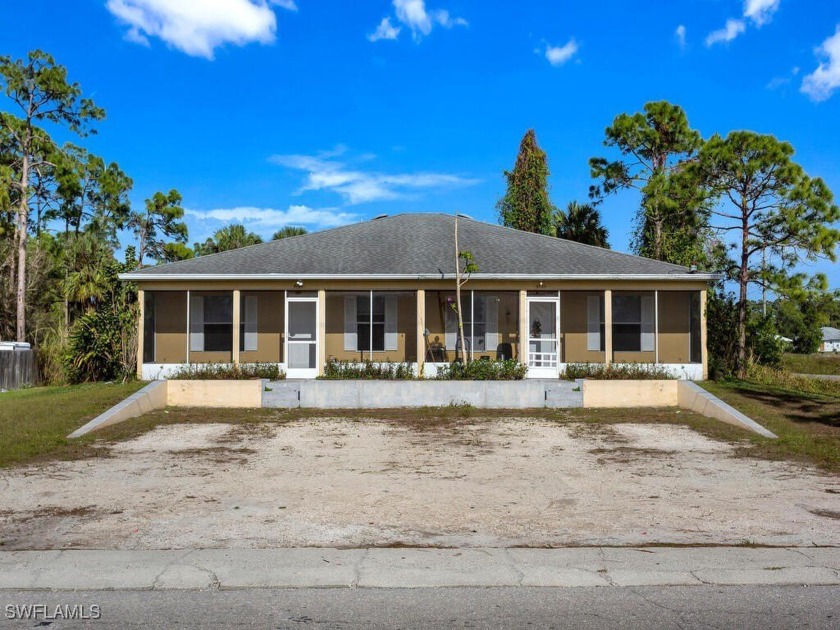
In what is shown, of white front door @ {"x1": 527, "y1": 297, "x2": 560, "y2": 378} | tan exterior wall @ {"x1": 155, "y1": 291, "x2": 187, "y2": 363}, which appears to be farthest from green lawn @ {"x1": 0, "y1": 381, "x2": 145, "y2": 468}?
white front door @ {"x1": 527, "y1": 297, "x2": 560, "y2": 378}

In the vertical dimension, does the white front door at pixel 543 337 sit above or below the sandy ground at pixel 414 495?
above

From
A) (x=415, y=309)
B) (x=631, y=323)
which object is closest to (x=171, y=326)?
(x=415, y=309)

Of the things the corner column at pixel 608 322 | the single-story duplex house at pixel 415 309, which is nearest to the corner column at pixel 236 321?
the single-story duplex house at pixel 415 309

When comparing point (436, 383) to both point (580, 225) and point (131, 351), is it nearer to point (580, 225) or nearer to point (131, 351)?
point (131, 351)

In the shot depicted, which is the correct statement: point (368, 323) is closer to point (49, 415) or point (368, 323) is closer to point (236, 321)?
point (236, 321)

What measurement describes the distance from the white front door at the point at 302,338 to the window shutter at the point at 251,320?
4.89ft

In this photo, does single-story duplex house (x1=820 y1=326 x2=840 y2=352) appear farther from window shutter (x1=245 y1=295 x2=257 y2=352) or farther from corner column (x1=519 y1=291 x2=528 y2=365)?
window shutter (x1=245 y1=295 x2=257 y2=352)

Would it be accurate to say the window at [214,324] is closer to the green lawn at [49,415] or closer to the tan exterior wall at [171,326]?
the tan exterior wall at [171,326]

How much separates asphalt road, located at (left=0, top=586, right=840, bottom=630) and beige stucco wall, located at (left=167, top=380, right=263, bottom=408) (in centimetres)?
1316

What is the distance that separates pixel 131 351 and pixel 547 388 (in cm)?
1191

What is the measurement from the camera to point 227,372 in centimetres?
1909

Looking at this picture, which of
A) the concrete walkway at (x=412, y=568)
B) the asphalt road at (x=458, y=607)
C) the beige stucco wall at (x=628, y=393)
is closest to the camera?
the asphalt road at (x=458, y=607)

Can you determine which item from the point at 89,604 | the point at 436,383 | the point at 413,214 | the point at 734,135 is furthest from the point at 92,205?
the point at 89,604

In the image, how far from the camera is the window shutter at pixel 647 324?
74.6ft
